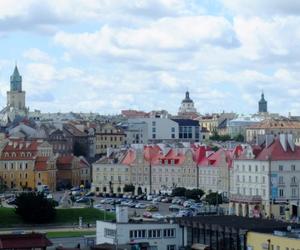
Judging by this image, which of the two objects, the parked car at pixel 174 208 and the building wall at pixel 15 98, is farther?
the building wall at pixel 15 98

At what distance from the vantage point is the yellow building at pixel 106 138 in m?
104

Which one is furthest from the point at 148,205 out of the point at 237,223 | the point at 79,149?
the point at 79,149

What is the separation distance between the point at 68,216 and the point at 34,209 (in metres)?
3.39

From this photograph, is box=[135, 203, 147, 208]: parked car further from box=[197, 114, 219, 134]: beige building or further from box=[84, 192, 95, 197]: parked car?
box=[197, 114, 219, 134]: beige building

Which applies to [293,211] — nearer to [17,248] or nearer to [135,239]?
[135,239]

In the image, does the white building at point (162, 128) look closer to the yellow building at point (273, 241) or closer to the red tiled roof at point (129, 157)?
the red tiled roof at point (129, 157)

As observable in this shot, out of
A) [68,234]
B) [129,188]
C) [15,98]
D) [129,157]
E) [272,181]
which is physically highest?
[15,98]

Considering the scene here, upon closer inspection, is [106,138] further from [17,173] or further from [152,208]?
[152,208]

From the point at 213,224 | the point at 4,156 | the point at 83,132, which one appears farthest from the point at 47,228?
the point at 83,132

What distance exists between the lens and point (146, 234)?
3872cm

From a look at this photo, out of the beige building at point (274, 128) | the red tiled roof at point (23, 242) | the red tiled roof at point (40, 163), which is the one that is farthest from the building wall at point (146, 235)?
the beige building at point (274, 128)

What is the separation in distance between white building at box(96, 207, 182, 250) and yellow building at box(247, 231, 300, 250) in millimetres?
4579

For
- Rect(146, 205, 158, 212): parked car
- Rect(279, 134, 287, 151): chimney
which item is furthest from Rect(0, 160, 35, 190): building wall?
Rect(279, 134, 287, 151): chimney

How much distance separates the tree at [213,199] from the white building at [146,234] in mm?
29660
